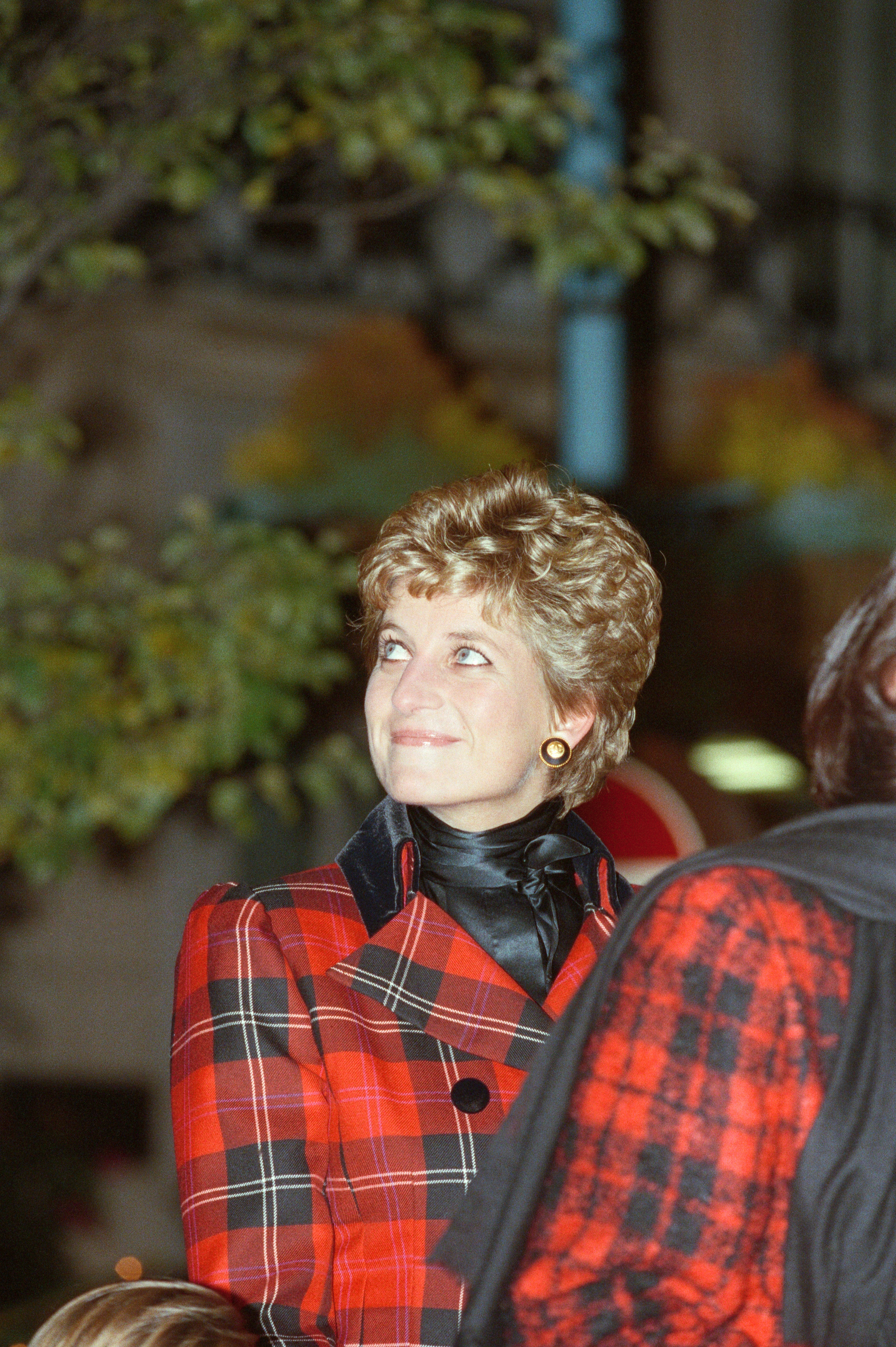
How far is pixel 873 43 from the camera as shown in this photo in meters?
8.83

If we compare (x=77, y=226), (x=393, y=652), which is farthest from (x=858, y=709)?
(x=77, y=226)

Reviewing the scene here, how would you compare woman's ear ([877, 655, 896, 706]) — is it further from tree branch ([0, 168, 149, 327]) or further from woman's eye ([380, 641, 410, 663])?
tree branch ([0, 168, 149, 327])

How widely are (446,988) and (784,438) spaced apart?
19.6ft

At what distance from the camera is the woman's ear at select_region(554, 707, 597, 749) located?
1.89 m

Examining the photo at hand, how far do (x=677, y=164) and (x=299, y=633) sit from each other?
1595 millimetres

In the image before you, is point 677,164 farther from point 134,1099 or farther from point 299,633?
point 134,1099

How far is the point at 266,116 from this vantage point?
3.91 m

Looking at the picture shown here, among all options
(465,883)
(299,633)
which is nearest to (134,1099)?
(299,633)

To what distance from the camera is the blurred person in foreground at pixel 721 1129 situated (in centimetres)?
110

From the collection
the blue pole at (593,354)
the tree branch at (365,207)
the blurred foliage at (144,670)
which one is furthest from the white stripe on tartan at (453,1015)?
the tree branch at (365,207)

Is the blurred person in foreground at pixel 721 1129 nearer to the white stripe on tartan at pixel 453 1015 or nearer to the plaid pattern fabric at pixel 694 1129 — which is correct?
the plaid pattern fabric at pixel 694 1129

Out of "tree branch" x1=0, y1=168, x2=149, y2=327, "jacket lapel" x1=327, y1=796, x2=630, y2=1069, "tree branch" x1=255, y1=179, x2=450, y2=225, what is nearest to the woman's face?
"jacket lapel" x1=327, y1=796, x2=630, y2=1069

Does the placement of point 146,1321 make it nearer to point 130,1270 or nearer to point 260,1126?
point 260,1126

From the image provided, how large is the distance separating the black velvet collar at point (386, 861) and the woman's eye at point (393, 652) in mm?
171
